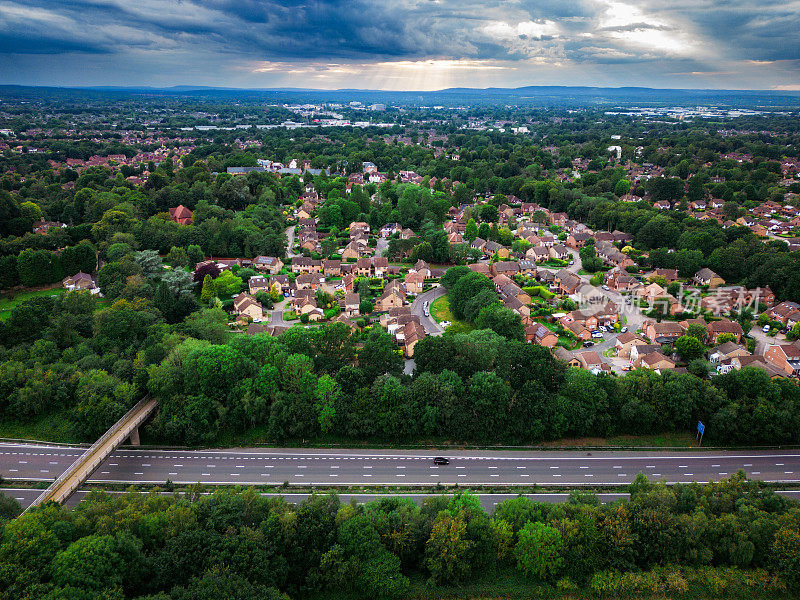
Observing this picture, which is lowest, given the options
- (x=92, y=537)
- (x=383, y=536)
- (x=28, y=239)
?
(x=383, y=536)

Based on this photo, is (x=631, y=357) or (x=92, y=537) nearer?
(x=92, y=537)

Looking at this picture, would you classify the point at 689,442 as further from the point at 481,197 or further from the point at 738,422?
the point at 481,197

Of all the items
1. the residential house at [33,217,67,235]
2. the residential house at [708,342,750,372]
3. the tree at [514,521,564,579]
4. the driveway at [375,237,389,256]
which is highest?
the residential house at [33,217,67,235]

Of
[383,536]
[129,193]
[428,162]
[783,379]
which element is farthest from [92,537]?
[428,162]

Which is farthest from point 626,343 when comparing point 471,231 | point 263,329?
point 471,231

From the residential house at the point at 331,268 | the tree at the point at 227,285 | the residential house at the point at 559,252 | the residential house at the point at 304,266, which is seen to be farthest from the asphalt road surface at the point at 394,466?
the residential house at the point at 559,252

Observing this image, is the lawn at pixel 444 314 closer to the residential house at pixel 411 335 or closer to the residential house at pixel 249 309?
the residential house at pixel 411 335

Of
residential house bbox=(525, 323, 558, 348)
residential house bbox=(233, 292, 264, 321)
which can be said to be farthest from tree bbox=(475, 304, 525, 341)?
residential house bbox=(233, 292, 264, 321)

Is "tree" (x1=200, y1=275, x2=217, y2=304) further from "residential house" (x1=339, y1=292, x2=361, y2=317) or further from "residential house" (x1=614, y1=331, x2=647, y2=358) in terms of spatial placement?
"residential house" (x1=614, y1=331, x2=647, y2=358)
